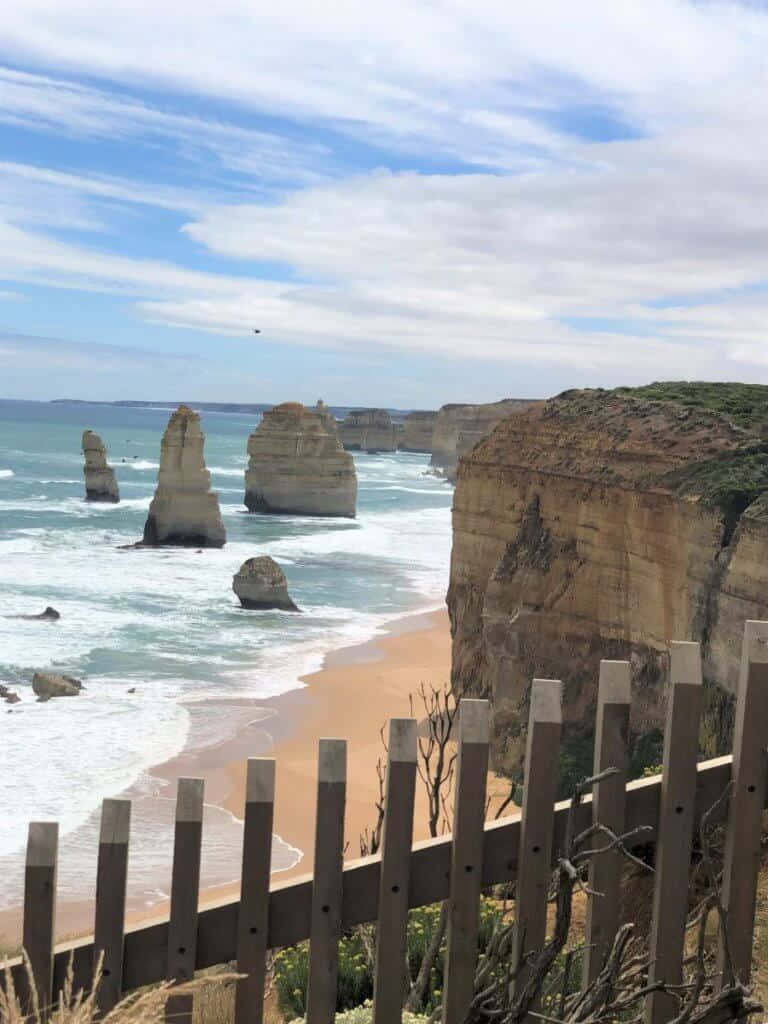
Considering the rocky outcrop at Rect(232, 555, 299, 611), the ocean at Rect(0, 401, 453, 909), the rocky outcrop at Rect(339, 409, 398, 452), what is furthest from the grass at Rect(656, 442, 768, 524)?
the rocky outcrop at Rect(339, 409, 398, 452)

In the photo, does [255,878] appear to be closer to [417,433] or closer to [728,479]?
[728,479]

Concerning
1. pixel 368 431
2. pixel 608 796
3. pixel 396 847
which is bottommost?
pixel 396 847

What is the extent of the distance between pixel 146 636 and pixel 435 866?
96.0ft

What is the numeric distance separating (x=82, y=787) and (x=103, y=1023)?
53.4 ft

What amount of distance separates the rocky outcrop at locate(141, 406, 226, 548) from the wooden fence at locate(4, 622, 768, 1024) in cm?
4755

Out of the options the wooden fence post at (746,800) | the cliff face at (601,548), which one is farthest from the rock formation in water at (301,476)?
the wooden fence post at (746,800)

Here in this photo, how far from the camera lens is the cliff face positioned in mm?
14211

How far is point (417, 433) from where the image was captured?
153 metres

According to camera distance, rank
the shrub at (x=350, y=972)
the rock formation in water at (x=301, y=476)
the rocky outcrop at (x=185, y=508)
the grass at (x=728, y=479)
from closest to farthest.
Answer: the shrub at (x=350, y=972), the grass at (x=728, y=479), the rocky outcrop at (x=185, y=508), the rock formation in water at (x=301, y=476)

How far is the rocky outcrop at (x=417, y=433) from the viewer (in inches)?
6004

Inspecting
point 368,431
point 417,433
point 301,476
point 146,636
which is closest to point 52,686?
point 146,636

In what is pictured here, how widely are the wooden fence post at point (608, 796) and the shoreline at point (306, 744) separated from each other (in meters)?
7.82

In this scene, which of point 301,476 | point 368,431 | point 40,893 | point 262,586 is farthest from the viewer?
point 368,431

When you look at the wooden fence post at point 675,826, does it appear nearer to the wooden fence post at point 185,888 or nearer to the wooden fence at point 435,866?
the wooden fence at point 435,866
